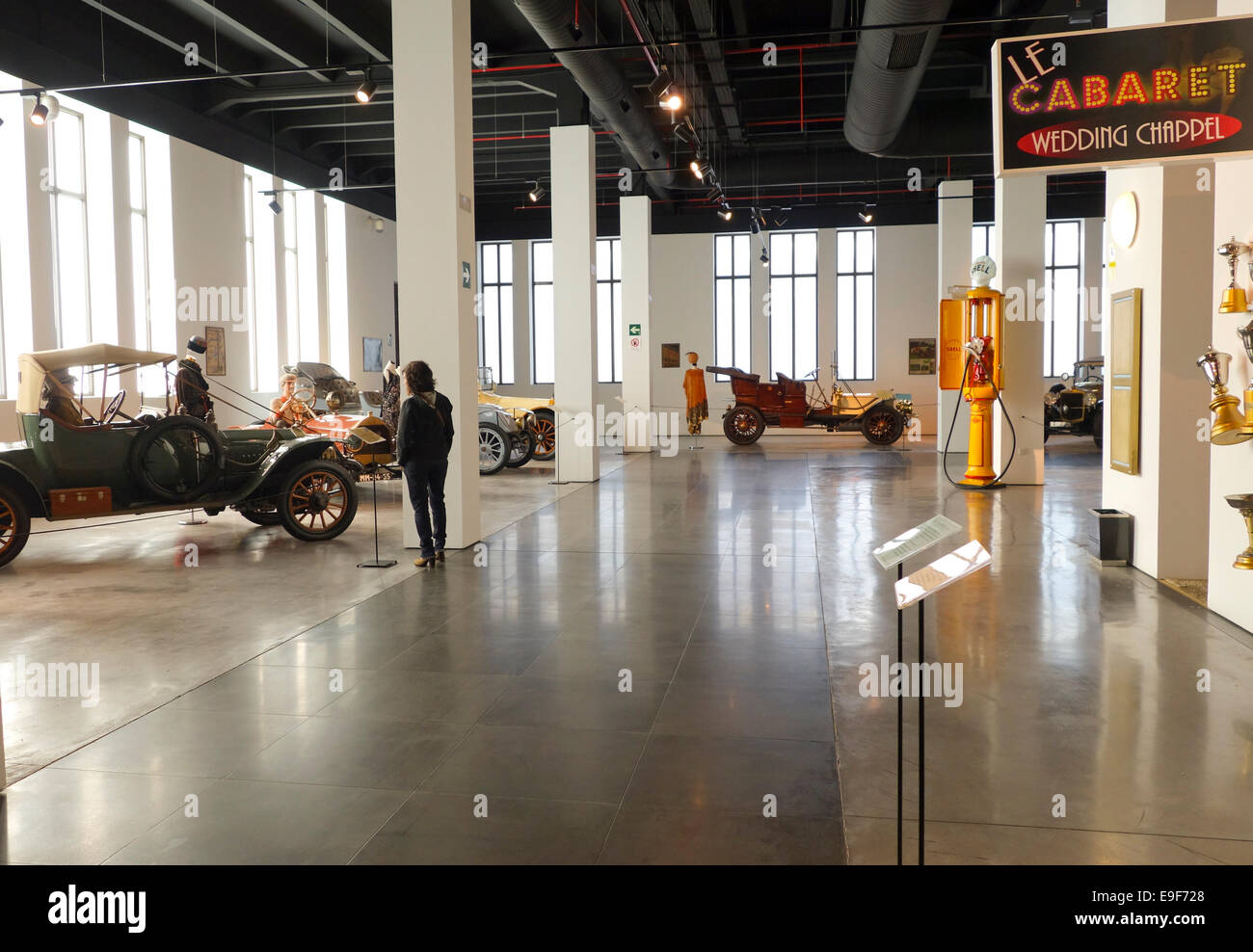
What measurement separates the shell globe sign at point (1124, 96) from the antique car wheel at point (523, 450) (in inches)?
433

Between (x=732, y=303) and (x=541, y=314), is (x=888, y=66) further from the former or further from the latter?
(x=541, y=314)

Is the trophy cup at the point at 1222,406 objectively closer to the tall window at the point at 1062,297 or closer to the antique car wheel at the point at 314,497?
the antique car wheel at the point at 314,497

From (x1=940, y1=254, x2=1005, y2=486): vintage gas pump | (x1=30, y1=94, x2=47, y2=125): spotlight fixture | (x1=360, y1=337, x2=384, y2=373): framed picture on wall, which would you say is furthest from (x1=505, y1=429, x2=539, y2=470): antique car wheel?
(x1=360, y1=337, x2=384, y2=373): framed picture on wall

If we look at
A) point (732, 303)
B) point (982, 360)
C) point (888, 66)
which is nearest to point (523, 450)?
point (982, 360)

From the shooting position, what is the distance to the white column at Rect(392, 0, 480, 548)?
797 cm

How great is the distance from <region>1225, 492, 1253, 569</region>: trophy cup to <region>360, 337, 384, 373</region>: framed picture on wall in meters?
19.5

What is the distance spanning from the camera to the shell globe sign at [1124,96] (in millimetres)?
4246

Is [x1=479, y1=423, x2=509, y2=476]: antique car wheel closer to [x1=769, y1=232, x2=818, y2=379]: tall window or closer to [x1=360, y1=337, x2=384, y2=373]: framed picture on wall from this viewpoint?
[x1=360, y1=337, x2=384, y2=373]: framed picture on wall

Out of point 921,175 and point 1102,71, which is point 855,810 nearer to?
point 1102,71

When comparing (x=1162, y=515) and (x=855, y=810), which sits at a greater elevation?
(x=1162, y=515)

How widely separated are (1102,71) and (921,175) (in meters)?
16.0

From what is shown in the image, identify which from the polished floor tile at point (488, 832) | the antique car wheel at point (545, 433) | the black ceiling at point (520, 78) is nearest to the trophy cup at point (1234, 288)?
the polished floor tile at point (488, 832)
